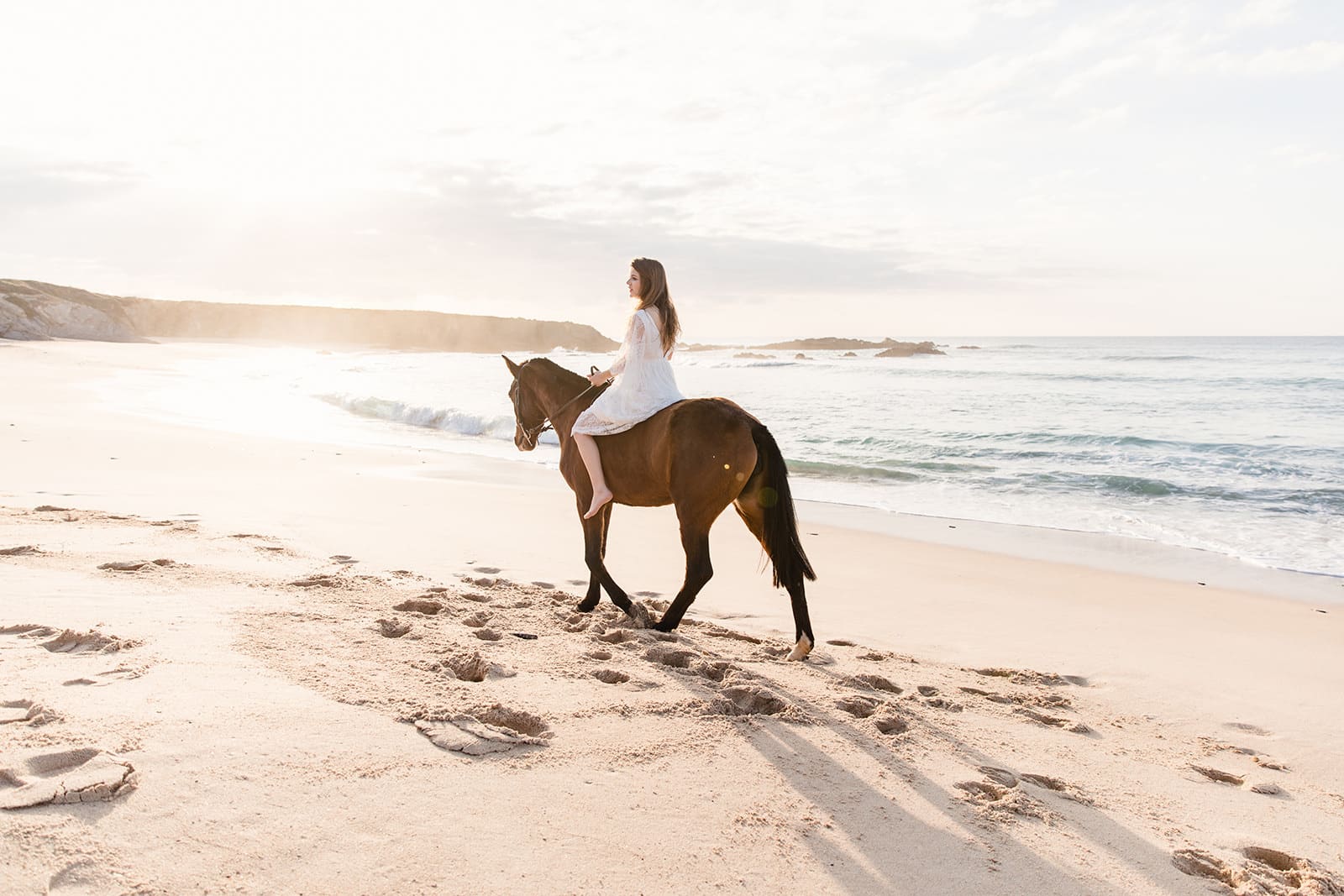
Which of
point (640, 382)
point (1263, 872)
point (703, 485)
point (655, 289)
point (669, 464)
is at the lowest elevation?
point (1263, 872)

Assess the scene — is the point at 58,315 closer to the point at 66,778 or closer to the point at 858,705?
the point at 66,778

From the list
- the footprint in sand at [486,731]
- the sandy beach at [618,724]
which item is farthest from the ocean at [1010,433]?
the footprint in sand at [486,731]

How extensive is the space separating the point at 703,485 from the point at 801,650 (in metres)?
1.12

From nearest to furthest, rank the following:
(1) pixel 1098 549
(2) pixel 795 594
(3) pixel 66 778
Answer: (3) pixel 66 778 < (2) pixel 795 594 < (1) pixel 1098 549

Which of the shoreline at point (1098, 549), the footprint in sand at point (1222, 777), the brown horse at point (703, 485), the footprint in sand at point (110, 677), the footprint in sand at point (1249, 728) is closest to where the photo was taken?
the footprint in sand at point (110, 677)

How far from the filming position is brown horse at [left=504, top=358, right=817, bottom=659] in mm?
4703

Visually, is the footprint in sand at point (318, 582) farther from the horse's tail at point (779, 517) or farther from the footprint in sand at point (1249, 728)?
the footprint in sand at point (1249, 728)

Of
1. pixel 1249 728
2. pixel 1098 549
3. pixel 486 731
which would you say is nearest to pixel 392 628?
pixel 486 731

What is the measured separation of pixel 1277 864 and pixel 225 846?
11.0 ft

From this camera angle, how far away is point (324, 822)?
2.29m

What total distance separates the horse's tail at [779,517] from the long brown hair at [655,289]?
1.00 metres

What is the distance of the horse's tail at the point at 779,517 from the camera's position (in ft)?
15.4

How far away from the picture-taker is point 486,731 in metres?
3.01

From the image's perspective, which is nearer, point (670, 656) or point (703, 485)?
point (670, 656)
